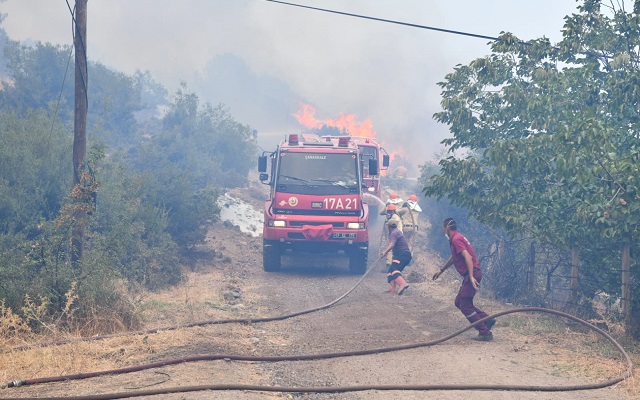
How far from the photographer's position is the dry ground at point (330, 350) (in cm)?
639

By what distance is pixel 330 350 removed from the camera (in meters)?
8.26

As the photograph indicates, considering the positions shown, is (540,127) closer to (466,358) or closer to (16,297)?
(466,358)

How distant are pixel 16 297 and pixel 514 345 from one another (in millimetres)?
7037

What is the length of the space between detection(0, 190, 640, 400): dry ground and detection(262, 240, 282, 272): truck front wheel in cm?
190

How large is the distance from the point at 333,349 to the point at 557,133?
443cm

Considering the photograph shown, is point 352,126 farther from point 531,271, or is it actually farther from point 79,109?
point 79,109

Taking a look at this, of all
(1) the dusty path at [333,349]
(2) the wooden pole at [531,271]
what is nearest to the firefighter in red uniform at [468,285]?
(1) the dusty path at [333,349]

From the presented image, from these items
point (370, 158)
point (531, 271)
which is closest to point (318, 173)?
point (531, 271)

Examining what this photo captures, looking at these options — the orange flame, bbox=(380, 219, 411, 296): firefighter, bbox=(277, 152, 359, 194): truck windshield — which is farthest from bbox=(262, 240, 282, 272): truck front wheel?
the orange flame

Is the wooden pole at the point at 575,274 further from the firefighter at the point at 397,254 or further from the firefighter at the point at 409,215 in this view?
the firefighter at the point at 409,215

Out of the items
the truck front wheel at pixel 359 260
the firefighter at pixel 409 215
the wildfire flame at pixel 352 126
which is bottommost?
the truck front wheel at pixel 359 260

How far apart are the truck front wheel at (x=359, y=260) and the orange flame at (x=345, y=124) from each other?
22.2 m

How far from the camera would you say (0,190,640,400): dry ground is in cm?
639

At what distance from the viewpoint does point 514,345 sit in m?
8.73
